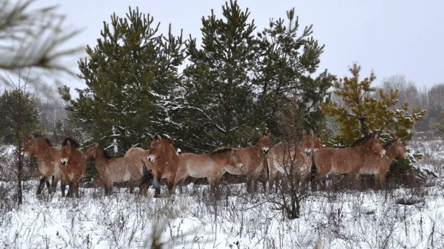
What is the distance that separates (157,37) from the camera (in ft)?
51.0

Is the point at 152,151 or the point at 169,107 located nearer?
the point at 152,151

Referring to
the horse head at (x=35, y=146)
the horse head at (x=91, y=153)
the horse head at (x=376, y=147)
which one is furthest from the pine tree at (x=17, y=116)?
the horse head at (x=376, y=147)

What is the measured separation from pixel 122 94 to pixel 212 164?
4991 millimetres

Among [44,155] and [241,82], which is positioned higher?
[241,82]

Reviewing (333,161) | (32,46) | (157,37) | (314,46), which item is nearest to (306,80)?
(314,46)

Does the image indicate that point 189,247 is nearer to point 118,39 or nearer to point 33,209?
point 33,209

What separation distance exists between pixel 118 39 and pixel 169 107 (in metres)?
3.24

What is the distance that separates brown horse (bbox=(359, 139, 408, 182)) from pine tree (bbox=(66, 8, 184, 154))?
7552 millimetres

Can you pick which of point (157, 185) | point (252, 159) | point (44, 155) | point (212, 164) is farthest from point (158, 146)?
point (44, 155)

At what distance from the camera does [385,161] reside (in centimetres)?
1036

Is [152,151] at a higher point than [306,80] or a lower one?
lower

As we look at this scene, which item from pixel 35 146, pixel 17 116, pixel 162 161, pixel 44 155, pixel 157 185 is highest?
pixel 17 116

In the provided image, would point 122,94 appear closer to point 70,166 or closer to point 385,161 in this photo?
point 70,166

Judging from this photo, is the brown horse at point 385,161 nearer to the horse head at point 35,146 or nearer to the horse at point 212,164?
the horse at point 212,164
